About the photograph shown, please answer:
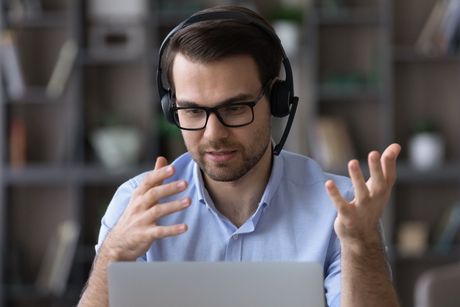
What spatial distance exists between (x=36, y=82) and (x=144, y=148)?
0.67 meters

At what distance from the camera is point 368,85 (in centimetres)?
448

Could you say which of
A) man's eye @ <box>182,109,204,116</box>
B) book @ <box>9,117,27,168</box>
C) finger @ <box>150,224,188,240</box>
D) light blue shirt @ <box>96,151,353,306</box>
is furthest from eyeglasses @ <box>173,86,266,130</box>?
book @ <box>9,117,27,168</box>

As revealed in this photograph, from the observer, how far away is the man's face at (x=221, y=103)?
5.36 ft

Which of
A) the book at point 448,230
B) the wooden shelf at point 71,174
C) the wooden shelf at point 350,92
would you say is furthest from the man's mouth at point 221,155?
the book at point 448,230

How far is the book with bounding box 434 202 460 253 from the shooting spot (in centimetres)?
448

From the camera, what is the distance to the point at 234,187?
5.78 feet

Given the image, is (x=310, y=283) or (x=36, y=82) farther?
(x=36, y=82)

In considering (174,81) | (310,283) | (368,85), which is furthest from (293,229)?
(368,85)

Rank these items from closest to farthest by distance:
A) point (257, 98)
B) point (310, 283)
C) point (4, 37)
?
point (310, 283), point (257, 98), point (4, 37)

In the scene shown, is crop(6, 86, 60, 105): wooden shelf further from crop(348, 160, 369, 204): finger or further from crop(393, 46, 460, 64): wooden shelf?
crop(348, 160, 369, 204): finger

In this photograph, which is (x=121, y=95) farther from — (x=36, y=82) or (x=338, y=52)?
(x=338, y=52)

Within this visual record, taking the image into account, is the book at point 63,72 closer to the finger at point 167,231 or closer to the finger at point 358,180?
the finger at point 167,231

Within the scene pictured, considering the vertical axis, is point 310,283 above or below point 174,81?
below

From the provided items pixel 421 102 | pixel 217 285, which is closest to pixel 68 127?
pixel 421 102
